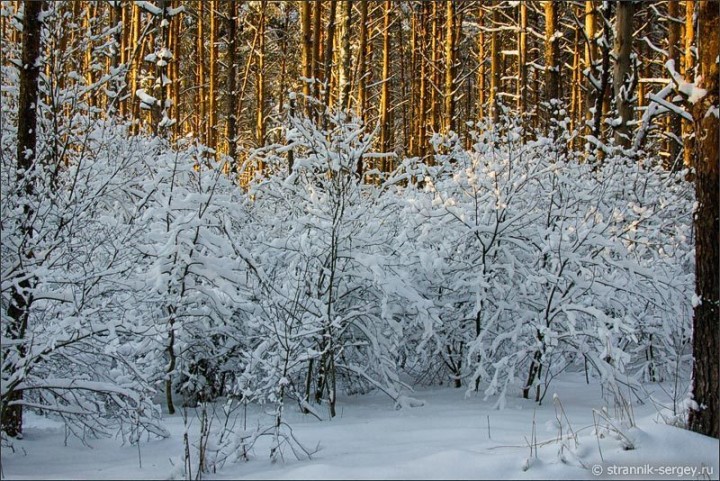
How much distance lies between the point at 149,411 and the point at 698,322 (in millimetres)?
3948

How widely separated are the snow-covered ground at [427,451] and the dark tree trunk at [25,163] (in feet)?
0.90

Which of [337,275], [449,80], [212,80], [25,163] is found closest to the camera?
[25,163]

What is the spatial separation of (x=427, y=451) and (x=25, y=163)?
374 centimetres

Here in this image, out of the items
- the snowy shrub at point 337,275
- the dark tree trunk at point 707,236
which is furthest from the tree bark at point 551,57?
the dark tree trunk at point 707,236

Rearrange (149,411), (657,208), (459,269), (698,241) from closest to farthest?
(698,241) < (149,411) < (459,269) < (657,208)

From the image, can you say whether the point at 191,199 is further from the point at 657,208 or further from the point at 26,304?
the point at 657,208

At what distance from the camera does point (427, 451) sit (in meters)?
3.92

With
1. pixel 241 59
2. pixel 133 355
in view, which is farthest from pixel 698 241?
pixel 241 59

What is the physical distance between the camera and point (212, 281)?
5684mm

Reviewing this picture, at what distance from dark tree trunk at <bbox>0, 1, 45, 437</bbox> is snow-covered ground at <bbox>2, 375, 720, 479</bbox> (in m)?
0.27

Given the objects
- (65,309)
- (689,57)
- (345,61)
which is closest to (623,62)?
(689,57)

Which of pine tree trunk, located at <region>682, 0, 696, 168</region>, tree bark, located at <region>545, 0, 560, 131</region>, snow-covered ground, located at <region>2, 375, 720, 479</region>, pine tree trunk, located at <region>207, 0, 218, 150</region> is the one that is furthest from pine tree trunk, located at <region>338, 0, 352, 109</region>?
snow-covered ground, located at <region>2, 375, 720, 479</region>

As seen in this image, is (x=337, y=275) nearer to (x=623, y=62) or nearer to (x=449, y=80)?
(x=623, y=62)

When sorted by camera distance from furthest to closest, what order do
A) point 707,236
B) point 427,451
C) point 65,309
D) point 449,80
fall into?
point 449,80, point 65,309, point 707,236, point 427,451
